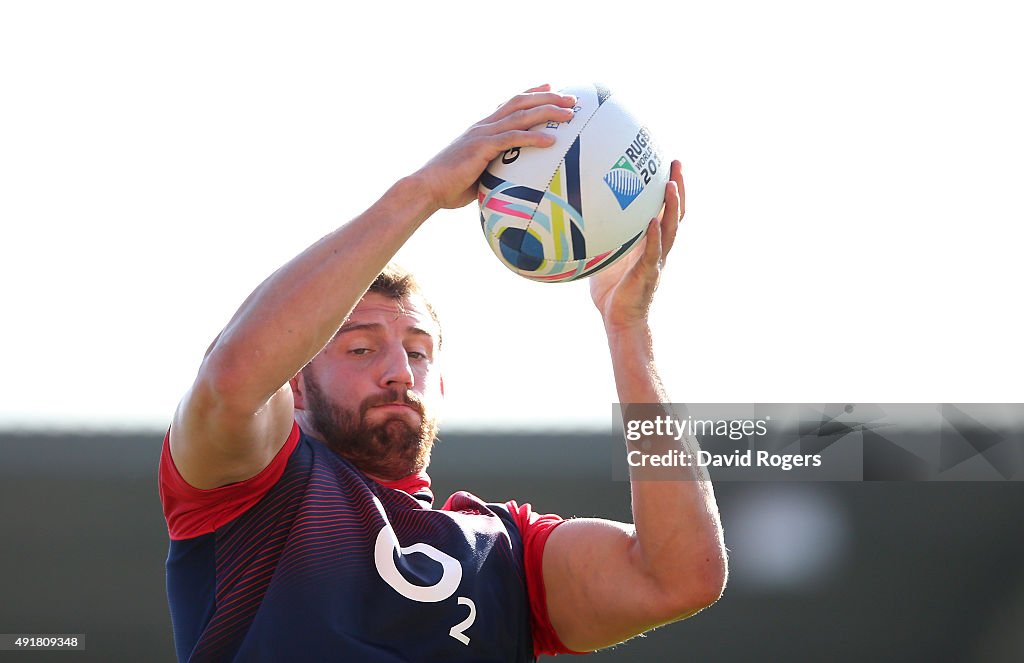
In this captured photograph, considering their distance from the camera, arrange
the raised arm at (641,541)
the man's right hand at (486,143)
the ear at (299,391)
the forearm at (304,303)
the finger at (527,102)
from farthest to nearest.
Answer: the ear at (299,391)
the raised arm at (641,541)
the finger at (527,102)
the man's right hand at (486,143)
the forearm at (304,303)

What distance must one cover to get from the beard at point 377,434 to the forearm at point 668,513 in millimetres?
644

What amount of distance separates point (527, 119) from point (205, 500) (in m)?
1.32

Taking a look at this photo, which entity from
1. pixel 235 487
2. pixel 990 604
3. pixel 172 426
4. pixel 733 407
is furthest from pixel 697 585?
pixel 990 604

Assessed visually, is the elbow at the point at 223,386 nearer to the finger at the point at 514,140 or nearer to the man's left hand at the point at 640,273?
the finger at the point at 514,140

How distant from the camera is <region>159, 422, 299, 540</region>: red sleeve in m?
3.03

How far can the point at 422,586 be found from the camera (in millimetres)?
3184

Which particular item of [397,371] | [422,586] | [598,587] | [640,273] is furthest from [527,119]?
[598,587]

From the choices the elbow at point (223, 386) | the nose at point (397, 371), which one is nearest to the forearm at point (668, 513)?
the nose at point (397, 371)

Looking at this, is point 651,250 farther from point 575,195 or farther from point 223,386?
point 223,386

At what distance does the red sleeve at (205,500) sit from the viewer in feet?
9.93

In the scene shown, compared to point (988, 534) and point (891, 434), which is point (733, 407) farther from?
point (988, 534)

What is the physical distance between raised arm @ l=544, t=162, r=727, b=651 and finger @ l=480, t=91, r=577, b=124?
0.38m

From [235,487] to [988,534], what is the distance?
602 centimetres

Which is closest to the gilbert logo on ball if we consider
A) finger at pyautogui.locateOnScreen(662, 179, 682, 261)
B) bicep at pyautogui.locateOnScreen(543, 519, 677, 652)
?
finger at pyautogui.locateOnScreen(662, 179, 682, 261)
